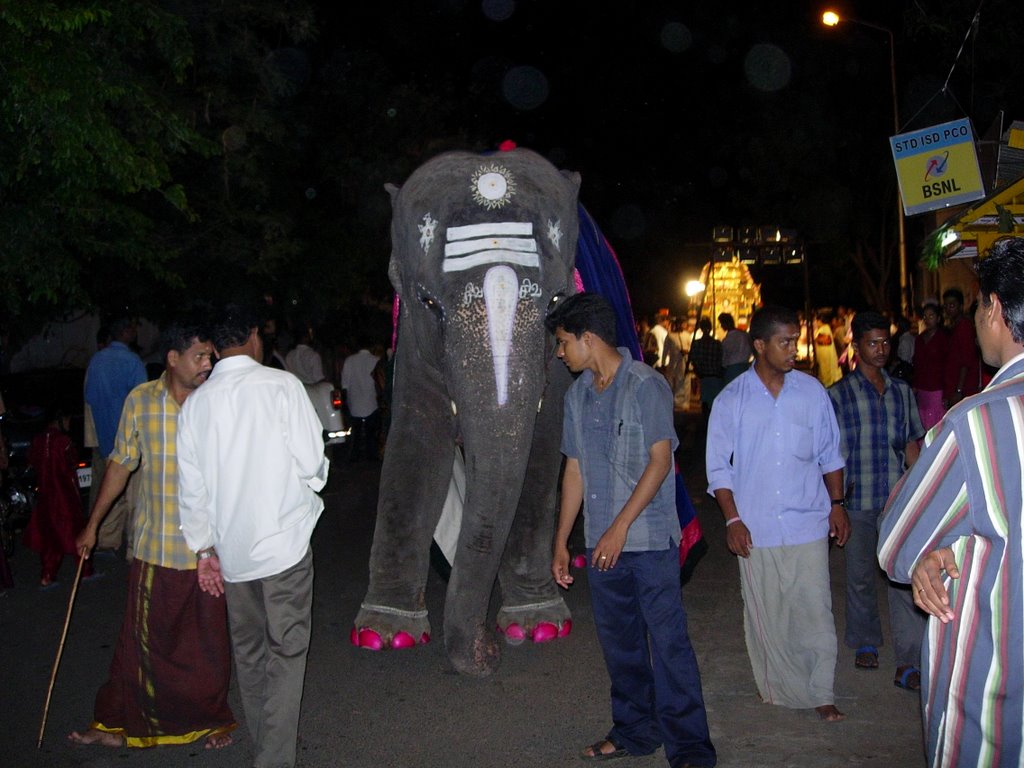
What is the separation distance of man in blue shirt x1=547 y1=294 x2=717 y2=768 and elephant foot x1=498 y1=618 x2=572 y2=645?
5.83 feet

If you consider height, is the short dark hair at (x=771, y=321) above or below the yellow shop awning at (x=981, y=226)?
below

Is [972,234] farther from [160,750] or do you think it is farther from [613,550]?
[160,750]

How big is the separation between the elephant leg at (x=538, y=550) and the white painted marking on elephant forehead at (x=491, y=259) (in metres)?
0.87

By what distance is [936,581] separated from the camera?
2.71m

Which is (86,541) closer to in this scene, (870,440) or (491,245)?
(491,245)

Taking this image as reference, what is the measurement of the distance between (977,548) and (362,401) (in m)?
13.3

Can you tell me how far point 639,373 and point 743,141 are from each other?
103 feet

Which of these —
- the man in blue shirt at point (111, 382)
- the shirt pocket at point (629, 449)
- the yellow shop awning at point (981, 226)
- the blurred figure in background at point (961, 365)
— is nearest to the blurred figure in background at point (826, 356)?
the yellow shop awning at point (981, 226)

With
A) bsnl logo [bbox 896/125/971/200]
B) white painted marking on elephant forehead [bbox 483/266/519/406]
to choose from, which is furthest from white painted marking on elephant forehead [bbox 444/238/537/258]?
bsnl logo [bbox 896/125/971/200]

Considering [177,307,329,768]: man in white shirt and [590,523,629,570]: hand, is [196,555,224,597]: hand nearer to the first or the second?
[177,307,329,768]: man in white shirt

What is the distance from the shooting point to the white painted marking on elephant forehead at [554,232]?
20.8ft

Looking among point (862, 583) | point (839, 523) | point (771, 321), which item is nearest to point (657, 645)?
point (839, 523)

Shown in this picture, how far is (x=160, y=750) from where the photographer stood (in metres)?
5.18

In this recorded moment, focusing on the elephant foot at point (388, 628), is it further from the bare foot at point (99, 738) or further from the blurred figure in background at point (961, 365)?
the blurred figure in background at point (961, 365)
